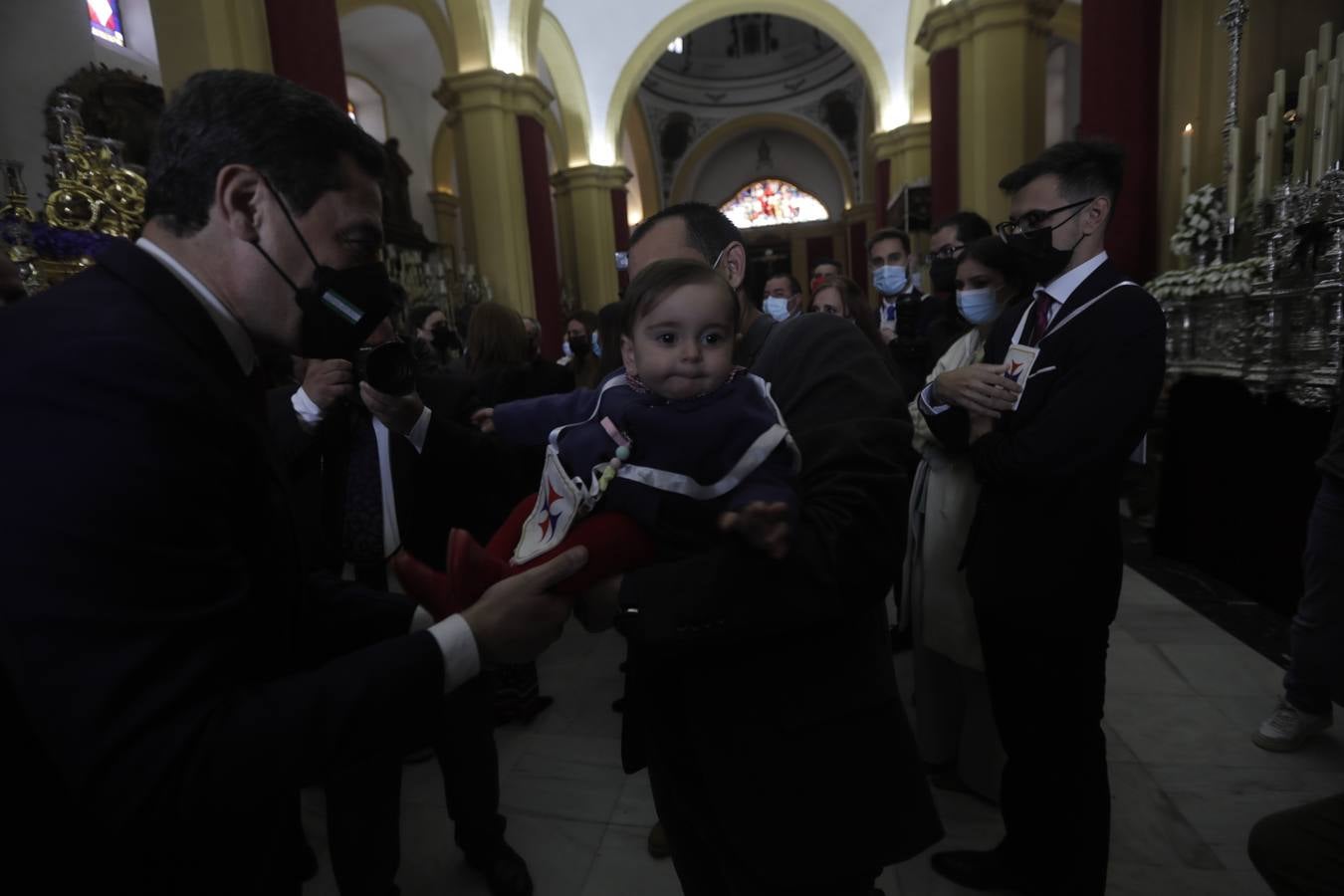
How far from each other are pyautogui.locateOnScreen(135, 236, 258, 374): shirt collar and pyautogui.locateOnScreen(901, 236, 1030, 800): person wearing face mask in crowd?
2.05 meters

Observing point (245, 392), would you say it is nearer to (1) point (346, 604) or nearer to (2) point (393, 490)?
(1) point (346, 604)

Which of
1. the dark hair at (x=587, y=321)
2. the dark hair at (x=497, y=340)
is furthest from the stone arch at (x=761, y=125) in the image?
the dark hair at (x=497, y=340)

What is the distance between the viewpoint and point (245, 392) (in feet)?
3.69

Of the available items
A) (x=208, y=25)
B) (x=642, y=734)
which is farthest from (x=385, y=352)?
(x=208, y=25)

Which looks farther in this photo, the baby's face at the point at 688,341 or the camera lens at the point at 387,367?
the camera lens at the point at 387,367

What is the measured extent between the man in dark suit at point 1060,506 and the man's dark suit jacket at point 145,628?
1.53m

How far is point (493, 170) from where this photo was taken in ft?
32.7

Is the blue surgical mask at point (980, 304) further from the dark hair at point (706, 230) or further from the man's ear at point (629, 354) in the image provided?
the man's ear at point (629, 354)

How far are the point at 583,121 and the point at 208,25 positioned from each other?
11378mm

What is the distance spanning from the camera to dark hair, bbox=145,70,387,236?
1.06 metres

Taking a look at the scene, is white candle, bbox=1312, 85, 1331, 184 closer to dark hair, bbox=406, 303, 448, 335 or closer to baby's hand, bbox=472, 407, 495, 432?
baby's hand, bbox=472, 407, 495, 432

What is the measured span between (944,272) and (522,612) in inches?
113

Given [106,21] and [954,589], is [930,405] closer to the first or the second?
[954,589]

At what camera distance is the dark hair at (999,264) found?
2.41 metres
